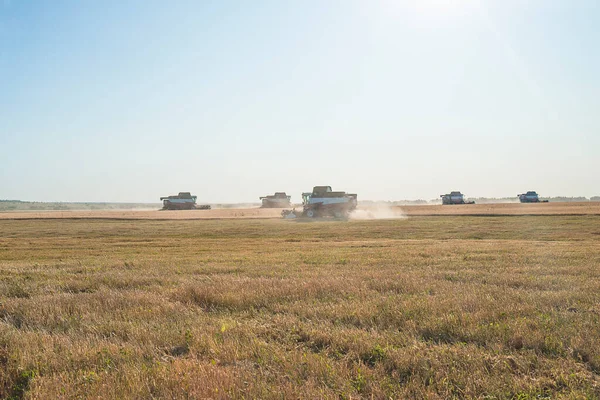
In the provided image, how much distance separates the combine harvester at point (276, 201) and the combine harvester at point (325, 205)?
37.9 metres

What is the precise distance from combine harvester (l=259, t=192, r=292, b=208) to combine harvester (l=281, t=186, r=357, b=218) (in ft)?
124

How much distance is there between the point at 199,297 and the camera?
9055mm

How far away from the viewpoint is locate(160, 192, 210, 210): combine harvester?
89875mm

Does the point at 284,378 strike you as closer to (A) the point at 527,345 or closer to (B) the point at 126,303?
(A) the point at 527,345

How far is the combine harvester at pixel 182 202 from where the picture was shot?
89.9 metres

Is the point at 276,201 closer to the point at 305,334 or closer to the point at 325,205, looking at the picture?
the point at 325,205

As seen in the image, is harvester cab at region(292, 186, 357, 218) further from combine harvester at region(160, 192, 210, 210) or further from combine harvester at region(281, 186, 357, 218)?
combine harvester at region(160, 192, 210, 210)

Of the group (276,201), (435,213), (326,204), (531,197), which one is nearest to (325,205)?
(326,204)

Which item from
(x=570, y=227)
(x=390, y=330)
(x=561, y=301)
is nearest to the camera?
(x=390, y=330)

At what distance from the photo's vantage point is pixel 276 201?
96.9 metres

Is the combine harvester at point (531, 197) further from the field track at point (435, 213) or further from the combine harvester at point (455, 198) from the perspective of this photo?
the field track at point (435, 213)

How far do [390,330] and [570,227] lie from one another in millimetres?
32418

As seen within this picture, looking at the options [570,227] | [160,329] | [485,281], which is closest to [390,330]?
Answer: [160,329]

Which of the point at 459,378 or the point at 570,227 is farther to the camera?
the point at 570,227
